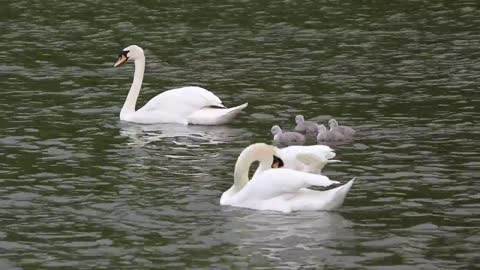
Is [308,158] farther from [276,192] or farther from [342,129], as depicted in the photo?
[342,129]

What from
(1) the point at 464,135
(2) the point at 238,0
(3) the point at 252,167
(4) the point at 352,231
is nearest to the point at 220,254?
(4) the point at 352,231

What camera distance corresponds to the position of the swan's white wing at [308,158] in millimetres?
15023

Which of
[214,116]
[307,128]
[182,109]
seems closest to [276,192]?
[307,128]

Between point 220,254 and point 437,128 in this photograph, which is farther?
point 437,128

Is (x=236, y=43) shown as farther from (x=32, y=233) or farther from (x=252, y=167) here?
(x=32, y=233)

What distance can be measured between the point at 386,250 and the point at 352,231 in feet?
2.64

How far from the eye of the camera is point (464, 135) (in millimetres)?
17516

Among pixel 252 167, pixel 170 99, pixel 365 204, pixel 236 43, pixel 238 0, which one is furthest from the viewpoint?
pixel 238 0

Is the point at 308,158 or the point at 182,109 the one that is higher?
the point at 308,158

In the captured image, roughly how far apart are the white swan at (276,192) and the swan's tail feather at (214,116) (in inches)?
173

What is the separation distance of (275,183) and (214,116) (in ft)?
18.1

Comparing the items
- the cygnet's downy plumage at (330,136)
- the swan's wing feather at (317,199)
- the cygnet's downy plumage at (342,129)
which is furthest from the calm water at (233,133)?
the cygnet's downy plumage at (330,136)

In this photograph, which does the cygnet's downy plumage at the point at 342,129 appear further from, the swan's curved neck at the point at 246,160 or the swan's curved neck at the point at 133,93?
the swan's curved neck at the point at 133,93

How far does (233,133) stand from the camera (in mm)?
18828
